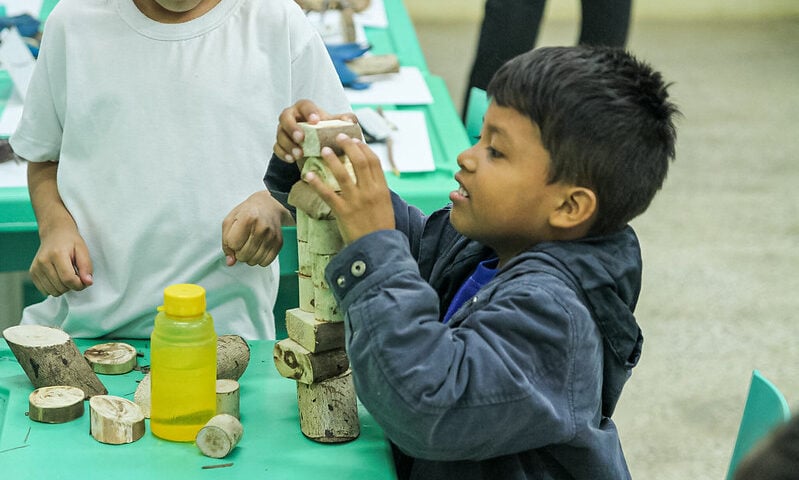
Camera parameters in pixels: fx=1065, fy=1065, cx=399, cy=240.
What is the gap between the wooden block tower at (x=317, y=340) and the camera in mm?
1081

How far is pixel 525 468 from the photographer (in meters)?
1.05

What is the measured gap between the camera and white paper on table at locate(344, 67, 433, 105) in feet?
7.40

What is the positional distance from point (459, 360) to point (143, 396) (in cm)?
40

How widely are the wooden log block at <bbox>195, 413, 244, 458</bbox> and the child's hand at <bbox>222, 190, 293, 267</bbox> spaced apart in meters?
0.33

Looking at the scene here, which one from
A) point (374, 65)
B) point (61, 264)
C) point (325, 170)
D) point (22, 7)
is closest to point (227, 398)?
point (325, 170)

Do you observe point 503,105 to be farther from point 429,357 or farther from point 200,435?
point 200,435

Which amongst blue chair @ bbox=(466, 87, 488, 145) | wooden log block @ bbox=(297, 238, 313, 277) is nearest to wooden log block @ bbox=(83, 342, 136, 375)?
wooden log block @ bbox=(297, 238, 313, 277)

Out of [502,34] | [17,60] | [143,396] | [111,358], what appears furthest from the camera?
[502,34]

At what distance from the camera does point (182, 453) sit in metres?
1.07

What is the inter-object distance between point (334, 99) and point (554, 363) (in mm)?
636

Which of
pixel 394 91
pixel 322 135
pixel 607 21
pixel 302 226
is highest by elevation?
pixel 322 135

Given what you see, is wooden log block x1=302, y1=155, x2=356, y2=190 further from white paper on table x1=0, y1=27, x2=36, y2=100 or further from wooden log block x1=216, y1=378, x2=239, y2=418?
white paper on table x1=0, y1=27, x2=36, y2=100

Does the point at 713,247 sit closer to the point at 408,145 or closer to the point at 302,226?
the point at 408,145

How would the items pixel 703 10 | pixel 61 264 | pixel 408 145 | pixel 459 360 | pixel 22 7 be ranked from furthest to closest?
pixel 703 10 < pixel 22 7 < pixel 408 145 < pixel 61 264 < pixel 459 360
